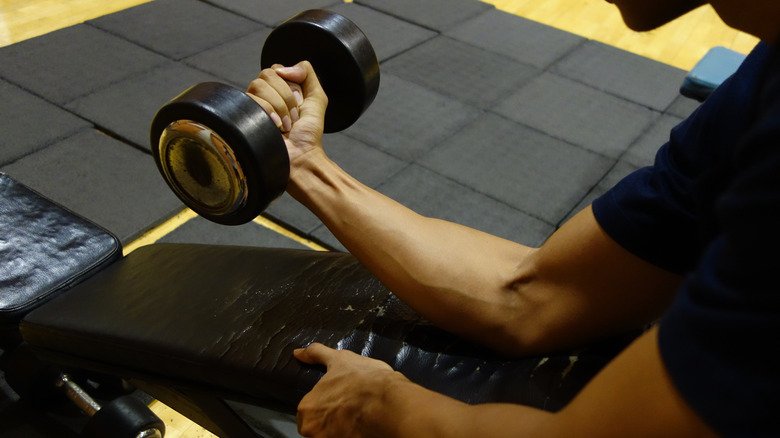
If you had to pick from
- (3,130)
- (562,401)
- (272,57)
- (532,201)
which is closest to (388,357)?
(562,401)

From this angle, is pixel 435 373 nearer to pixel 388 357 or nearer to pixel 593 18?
pixel 388 357

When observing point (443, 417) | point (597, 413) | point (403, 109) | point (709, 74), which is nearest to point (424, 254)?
point (443, 417)

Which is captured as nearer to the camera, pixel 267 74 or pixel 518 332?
pixel 518 332

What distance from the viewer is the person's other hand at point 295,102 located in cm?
117

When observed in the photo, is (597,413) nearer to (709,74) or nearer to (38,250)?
(38,250)

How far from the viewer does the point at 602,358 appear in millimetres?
916

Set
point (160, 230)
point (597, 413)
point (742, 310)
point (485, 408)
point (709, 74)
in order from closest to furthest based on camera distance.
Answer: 1. point (742, 310)
2. point (597, 413)
3. point (485, 408)
4. point (160, 230)
5. point (709, 74)

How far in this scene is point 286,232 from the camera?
195cm

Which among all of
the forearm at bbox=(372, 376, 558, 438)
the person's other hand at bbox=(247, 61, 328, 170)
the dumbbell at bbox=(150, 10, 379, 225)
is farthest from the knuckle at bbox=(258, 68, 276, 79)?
the forearm at bbox=(372, 376, 558, 438)

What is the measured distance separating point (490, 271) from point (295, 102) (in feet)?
1.40

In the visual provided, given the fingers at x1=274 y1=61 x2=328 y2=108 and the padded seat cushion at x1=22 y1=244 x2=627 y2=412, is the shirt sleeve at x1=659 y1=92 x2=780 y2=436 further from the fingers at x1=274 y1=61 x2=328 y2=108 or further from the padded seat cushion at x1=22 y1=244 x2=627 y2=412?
the fingers at x1=274 y1=61 x2=328 y2=108

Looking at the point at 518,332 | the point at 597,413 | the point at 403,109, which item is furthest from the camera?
the point at 403,109

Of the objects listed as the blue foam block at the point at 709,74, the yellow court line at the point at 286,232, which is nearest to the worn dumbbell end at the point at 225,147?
the yellow court line at the point at 286,232

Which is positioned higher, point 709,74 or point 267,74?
point 267,74
